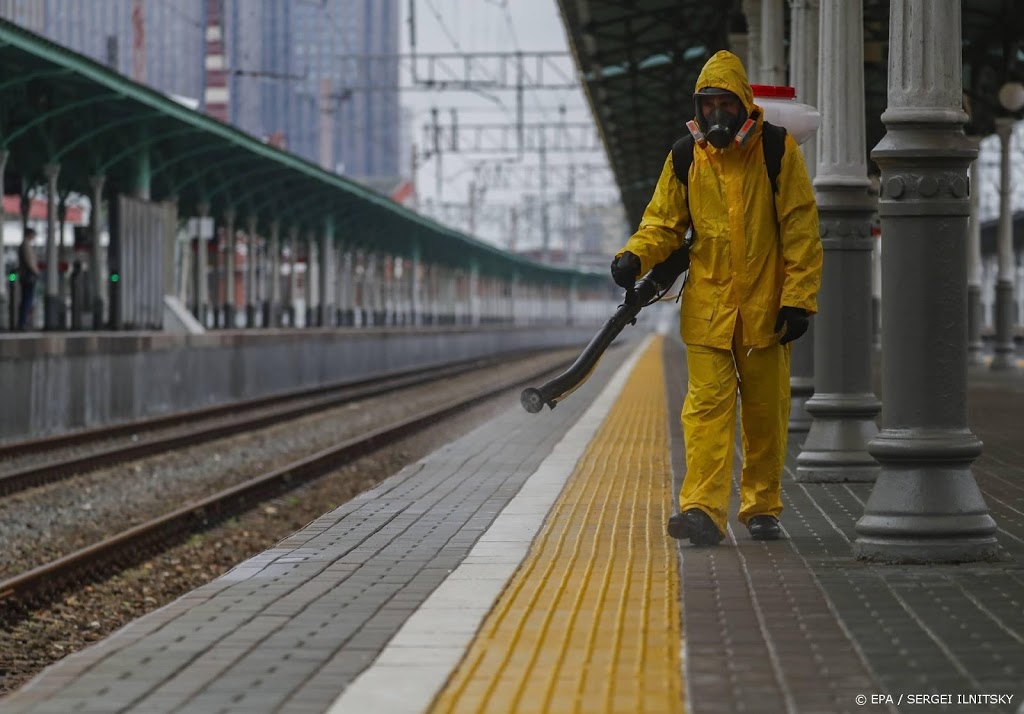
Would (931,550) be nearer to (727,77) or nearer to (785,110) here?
(727,77)

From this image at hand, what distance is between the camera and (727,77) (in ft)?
22.7

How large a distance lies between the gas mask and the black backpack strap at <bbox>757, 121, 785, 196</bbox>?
16cm

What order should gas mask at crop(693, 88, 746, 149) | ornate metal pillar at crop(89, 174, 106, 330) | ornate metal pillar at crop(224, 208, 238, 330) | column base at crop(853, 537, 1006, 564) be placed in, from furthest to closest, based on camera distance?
ornate metal pillar at crop(224, 208, 238, 330)
ornate metal pillar at crop(89, 174, 106, 330)
gas mask at crop(693, 88, 746, 149)
column base at crop(853, 537, 1006, 564)

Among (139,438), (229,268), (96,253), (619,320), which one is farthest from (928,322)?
(229,268)

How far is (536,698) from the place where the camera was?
4.33m

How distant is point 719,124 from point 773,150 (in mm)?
296

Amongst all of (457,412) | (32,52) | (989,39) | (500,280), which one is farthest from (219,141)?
(500,280)

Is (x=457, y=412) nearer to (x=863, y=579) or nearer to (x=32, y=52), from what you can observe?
(x=32, y=52)

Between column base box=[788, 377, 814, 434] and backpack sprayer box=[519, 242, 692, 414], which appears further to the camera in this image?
column base box=[788, 377, 814, 434]

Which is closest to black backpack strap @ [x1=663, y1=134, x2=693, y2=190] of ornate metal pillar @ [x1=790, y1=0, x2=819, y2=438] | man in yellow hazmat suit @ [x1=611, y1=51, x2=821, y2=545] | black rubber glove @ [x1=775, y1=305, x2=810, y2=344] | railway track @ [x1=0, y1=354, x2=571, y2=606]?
man in yellow hazmat suit @ [x1=611, y1=51, x2=821, y2=545]

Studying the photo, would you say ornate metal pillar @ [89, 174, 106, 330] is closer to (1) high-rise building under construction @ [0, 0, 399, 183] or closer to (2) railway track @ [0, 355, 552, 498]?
(2) railway track @ [0, 355, 552, 498]

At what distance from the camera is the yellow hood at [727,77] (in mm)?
6910

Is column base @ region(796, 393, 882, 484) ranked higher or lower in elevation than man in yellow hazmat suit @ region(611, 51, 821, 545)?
lower

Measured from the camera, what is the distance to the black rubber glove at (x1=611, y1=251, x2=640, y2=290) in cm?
696
